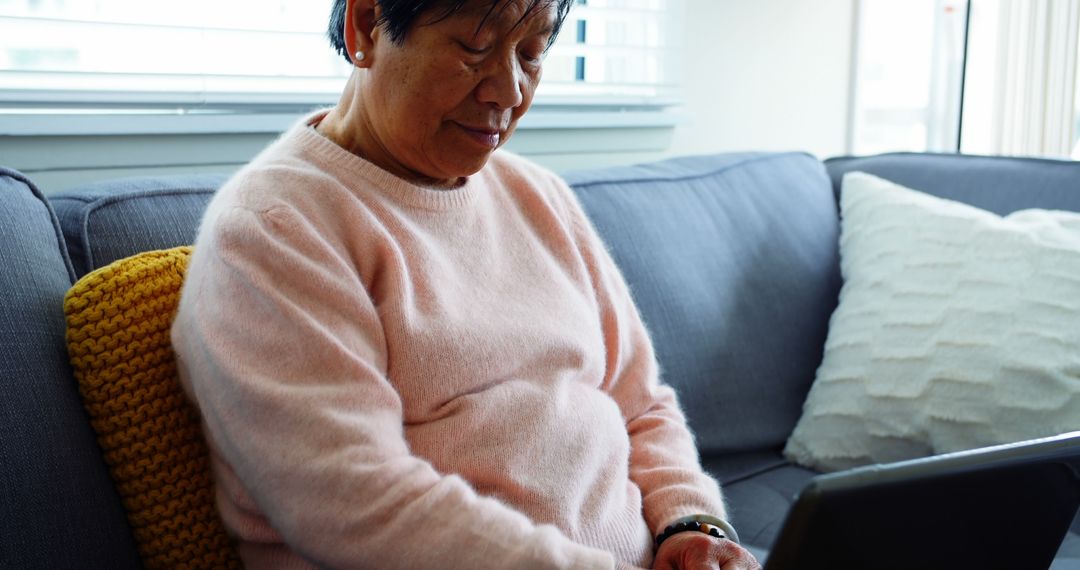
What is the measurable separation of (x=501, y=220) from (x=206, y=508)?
17.3 inches

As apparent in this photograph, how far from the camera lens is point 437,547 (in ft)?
3.01

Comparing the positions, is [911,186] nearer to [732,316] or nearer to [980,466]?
[732,316]

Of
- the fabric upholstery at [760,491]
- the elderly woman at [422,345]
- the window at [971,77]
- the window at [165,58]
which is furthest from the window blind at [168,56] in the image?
the window at [971,77]

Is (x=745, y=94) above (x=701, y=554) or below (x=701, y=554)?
above

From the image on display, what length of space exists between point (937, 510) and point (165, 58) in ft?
4.51

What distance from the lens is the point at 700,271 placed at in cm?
174

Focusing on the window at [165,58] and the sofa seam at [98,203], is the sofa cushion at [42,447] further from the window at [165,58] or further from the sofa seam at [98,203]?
the window at [165,58]

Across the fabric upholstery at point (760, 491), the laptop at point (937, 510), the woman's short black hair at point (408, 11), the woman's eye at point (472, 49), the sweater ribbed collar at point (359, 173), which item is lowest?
the fabric upholstery at point (760, 491)

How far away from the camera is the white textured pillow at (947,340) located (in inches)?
60.2

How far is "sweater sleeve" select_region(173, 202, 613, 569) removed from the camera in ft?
2.98

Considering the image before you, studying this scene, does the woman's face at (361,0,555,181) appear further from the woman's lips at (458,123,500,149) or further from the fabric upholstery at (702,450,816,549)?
the fabric upholstery at (702,450,816,549)

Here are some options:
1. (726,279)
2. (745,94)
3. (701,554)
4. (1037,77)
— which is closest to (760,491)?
(726,279)

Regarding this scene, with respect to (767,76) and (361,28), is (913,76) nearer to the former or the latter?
(767,76)

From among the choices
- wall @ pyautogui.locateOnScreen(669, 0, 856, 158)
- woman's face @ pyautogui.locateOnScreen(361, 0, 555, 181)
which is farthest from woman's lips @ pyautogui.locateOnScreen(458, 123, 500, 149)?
wall @ pyautogui.locateOnScreen(669, 0, 856, 158)
